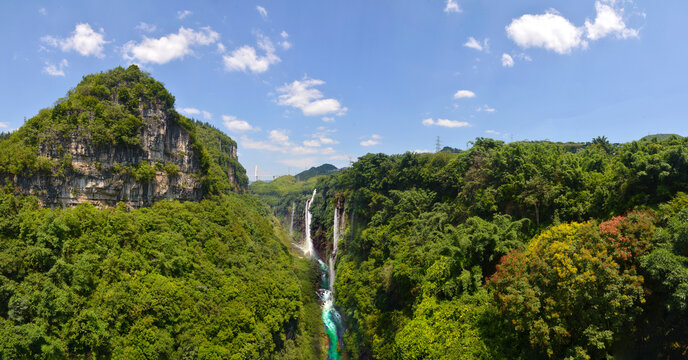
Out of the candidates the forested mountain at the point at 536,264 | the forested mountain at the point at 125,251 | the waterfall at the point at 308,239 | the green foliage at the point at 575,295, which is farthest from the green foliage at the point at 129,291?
the waterfall at the point at 308,239

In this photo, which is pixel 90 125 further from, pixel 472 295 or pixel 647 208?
pixel 647 208

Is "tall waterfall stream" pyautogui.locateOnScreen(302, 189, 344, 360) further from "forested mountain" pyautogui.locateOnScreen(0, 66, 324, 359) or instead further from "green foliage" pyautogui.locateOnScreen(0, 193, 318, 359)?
"green foliage" pyautogui.locateOnScreen(0, 193, 318, 359)

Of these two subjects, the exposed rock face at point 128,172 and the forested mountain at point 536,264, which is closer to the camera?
the forested mountain at point 536,264

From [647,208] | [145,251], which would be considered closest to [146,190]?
[145,251]

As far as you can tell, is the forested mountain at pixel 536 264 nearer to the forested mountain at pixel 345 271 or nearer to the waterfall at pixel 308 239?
the forested mountain at pixel 345 271

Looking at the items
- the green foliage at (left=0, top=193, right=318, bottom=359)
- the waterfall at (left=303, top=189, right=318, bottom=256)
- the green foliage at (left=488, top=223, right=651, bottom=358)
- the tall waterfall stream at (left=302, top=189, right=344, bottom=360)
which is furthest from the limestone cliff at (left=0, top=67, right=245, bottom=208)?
the waterfall at (left=303, top=189, right=318, bottom=256)

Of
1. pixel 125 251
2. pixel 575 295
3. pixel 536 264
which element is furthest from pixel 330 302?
pixel 575 295
